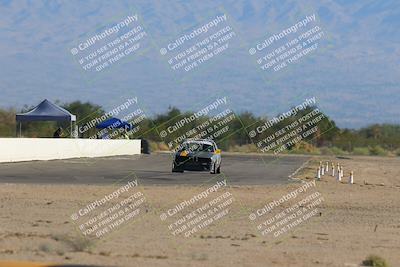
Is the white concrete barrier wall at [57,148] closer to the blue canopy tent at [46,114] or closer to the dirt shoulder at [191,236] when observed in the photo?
the blue canopy tent at [46,114]

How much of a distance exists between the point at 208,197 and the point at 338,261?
1119cm

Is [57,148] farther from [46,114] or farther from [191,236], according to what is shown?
[191,236]

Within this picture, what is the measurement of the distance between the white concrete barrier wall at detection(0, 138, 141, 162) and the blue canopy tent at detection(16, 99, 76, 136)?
2162 millimetres

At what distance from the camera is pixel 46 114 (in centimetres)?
6012

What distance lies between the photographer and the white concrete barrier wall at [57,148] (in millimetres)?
44881

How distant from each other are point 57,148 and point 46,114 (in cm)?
824

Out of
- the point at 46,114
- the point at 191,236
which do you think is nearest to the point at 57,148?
the point at 46,114

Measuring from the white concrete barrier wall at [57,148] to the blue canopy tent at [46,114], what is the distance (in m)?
2.16

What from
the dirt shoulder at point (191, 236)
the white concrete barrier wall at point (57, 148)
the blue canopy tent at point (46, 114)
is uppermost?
the blue canopy tent at point (46, 114)

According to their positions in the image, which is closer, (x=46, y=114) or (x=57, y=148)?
(x=57, y=148)

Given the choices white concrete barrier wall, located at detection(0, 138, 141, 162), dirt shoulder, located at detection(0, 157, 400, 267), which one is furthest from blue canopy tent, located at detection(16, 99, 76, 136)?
dirt shoulder, located at detection(0, 157, 400, 267)

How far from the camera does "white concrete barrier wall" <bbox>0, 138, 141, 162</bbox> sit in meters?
44.9

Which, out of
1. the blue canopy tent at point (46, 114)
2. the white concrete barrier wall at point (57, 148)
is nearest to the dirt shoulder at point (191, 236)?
the white concrete barrier wall at point (57, 148)

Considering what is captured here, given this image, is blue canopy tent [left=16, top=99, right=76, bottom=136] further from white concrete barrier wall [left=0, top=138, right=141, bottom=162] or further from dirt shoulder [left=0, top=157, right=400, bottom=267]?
dirt shoulder [left=0, top=157, right=400, bottom=267]
